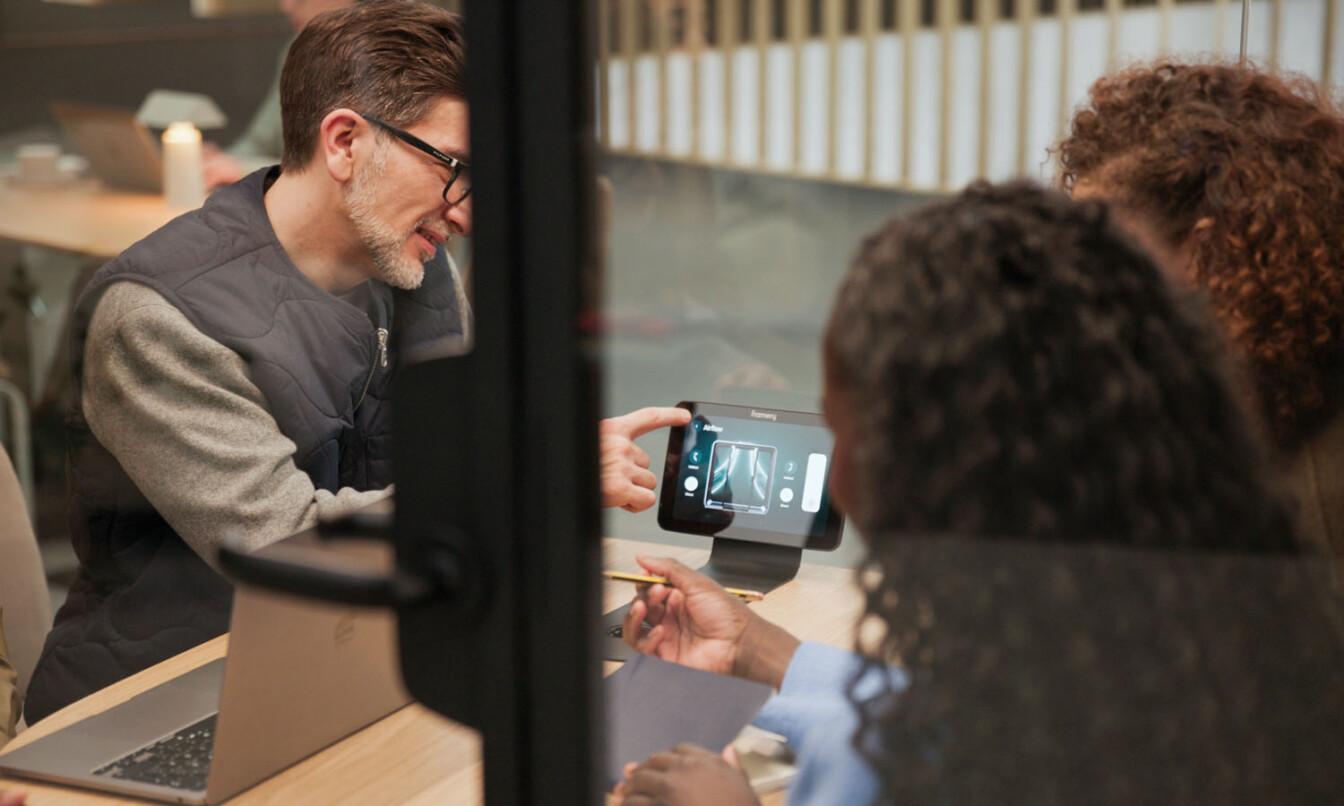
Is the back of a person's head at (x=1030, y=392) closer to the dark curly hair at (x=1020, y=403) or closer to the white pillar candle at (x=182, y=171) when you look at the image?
the dark curly hair at (x=1020, y=403)

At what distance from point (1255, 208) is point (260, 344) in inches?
47.1

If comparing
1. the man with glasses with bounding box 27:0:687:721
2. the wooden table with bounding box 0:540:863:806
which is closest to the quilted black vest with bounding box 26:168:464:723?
the man with glasses with bounding box 27:0:687:721

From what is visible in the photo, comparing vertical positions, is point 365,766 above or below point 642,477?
below

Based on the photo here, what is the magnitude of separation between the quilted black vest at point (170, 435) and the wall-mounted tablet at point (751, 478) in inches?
28.1

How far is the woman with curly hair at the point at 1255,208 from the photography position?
2.35ft

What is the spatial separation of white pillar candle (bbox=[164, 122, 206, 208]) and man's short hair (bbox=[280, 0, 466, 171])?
158 centimetres

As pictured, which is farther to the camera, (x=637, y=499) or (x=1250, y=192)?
(x=1250, y=192)

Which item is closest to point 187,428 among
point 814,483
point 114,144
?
point 814,483

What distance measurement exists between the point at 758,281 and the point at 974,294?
4.3 inches

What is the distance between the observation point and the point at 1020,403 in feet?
1.97

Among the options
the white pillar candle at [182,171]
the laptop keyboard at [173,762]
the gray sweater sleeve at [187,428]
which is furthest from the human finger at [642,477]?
the white pillar candle at [182,171]

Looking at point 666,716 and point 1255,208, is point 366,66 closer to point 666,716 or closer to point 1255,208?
point 1255,208

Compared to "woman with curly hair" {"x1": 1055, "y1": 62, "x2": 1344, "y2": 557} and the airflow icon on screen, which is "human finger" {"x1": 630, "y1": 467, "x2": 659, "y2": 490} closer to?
the airflow icon on screen

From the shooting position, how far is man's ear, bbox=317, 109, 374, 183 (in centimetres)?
179
